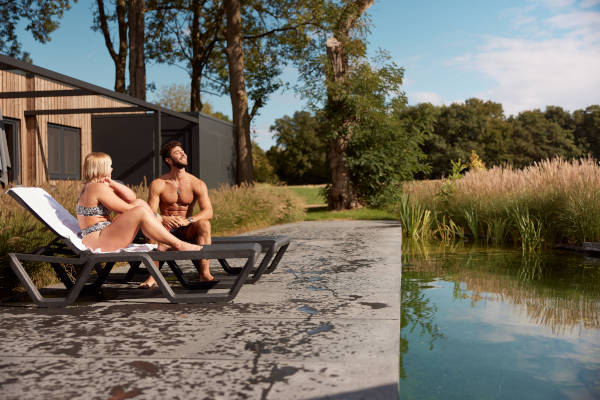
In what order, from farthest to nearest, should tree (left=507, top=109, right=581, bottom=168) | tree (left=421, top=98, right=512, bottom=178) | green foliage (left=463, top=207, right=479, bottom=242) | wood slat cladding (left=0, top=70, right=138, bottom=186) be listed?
tree (left=507, top=109, right=581, bottom=168) < tree (left=421, top=98, right=512, bottom=178) < wood slat cladding (left=0, top=70, right=138, bottom=186) < green foliage (left=463, top=207, right=479, bottom=242)

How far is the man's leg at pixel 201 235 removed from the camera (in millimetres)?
4602

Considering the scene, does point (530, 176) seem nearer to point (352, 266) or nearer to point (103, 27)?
point (352, 266)

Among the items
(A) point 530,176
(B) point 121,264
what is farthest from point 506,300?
(A) point 530,176

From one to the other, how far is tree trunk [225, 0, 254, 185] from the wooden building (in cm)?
61

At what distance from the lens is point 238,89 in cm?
1684

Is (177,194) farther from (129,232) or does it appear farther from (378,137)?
(378,137)

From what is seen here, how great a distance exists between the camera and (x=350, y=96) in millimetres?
17688

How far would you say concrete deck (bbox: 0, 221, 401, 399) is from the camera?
7.38 feet

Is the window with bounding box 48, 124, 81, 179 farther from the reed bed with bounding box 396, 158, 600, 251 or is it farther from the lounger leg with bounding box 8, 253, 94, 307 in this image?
the lounger leg with bounding box 8, 253, 94, 307

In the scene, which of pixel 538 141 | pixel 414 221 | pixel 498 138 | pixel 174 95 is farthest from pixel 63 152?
pixel 538 141

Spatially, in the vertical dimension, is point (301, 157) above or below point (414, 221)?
above

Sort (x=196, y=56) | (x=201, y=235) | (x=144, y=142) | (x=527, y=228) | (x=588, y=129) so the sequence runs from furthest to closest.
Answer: (x=588, y=129) → (x=196, y=56) → (x=144, y=142) → (x=527, y=228) → (x=201, y=235)

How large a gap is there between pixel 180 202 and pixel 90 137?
13498 mm

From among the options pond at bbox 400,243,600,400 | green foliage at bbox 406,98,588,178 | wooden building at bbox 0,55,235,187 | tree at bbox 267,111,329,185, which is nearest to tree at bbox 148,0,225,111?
wooden building at bbox 0,55,235,187
